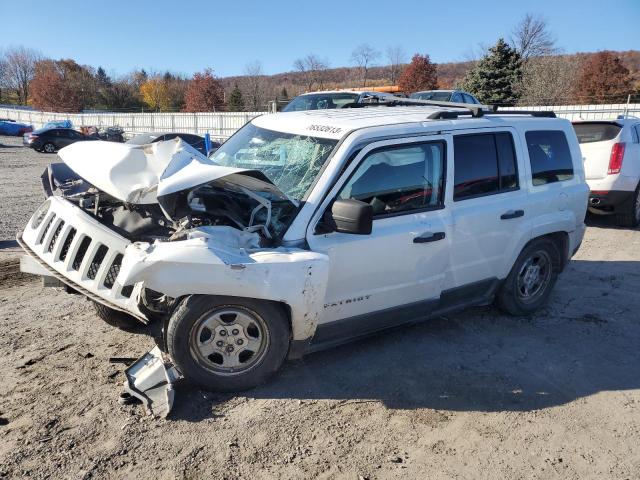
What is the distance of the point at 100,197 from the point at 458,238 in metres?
2.85

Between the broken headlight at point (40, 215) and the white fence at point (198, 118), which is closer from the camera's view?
the broken headlight at point (40, 215)

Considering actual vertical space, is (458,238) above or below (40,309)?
above

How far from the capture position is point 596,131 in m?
9.30

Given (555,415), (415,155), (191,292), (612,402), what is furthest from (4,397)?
(612,402)

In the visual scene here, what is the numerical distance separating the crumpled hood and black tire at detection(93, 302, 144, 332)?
3.67 feet

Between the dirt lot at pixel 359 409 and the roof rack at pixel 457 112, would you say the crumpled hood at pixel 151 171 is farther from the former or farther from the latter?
the roof rack at pixel 457 112

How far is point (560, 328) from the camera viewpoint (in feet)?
16.1

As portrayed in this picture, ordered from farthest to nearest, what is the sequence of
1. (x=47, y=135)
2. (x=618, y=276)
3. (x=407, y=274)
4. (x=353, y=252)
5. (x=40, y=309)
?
(x=47, y=135) < (x=618, y=276) < (x=40, y=309) < (x=407, y=274) < (x=353, y=252)

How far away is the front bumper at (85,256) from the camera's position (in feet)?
11.2

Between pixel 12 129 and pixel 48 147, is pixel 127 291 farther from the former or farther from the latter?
pixel 12 129

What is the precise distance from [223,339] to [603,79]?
5035 cm

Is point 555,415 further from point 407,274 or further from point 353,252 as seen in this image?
point 353,252

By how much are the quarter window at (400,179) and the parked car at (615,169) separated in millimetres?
6140

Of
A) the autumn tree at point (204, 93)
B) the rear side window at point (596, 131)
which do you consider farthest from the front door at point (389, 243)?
the autumn tree at point (204, 93)
